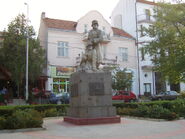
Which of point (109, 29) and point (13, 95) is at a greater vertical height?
point (109, 29)

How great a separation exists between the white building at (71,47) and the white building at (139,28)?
1.12 meters

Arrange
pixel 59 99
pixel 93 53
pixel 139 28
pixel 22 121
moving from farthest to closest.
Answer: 1. pixel 139 28
2. pixel 59 99
3. pixel 93 53
4. pixel 22 121

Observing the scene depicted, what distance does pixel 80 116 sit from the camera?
13766 millimetres

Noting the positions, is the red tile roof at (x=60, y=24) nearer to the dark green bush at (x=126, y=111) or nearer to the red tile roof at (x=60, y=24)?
the red tile roof at (x=60, y=24)

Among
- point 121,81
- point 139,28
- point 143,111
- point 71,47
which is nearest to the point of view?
point 143,111

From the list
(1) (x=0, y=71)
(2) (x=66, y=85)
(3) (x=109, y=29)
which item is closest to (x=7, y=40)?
(1) (x=0, y=71)

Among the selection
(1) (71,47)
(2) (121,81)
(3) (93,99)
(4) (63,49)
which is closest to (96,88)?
(3) (93,99)

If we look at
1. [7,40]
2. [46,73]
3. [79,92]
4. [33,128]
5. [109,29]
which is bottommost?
[33,128]

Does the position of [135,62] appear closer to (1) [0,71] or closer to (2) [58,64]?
(2) [58,64]

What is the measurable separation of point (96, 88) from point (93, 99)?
0.59 m

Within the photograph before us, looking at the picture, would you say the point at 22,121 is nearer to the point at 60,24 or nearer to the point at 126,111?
the point at 126,111

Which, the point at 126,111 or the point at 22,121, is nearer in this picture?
the point at 22,121

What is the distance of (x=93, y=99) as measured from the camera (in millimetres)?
14039

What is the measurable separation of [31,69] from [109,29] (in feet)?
50.7
